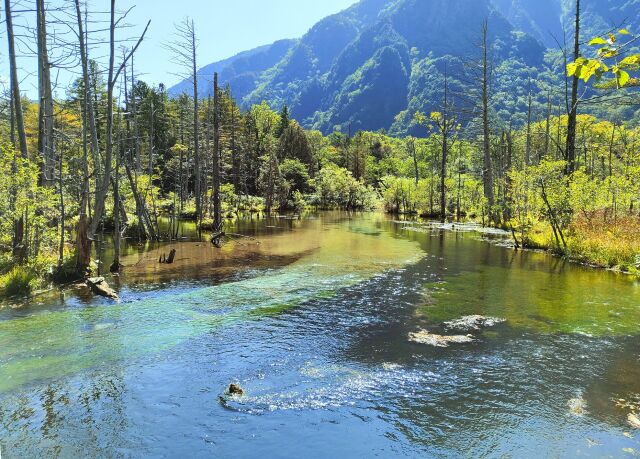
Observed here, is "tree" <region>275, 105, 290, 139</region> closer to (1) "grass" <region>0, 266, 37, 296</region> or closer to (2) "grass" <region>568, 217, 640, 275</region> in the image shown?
(2) "grass" <region>568, 217, 640, 275</region>

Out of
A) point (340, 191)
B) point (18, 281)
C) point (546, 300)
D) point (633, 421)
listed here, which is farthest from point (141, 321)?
point (340, 191)

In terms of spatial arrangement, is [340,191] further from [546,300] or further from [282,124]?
Result: [546,300]

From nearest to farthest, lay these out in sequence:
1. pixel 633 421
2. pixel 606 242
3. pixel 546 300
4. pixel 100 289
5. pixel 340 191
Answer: pixel 633 421 < pixel 546 300 < pixel 100 289 < pixel 606 242 < pixel 340 191

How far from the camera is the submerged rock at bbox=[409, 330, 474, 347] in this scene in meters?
9.41

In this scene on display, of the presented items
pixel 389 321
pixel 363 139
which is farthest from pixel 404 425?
pixel 363 139

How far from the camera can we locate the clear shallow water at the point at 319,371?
5.89 metres

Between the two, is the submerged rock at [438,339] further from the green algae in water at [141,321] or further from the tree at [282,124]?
the tree at [282,124]

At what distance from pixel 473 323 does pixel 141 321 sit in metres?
8.49

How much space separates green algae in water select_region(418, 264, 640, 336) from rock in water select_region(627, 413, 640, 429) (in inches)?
150

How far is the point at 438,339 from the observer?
31.6ft

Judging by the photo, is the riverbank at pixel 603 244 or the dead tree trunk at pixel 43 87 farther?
the riverbank at pixel 603 244

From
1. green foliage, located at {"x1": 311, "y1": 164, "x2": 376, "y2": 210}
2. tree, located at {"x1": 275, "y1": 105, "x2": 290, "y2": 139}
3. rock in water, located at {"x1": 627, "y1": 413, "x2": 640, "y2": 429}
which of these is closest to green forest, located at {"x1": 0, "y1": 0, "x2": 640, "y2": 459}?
rock in water, located at {"x1": 627, "y1": 413, "x2": 640, "y2": 429}

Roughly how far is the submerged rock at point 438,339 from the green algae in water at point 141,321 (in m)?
4.04

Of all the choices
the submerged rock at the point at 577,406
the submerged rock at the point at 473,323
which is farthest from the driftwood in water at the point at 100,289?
the submerged rock at the point at 577,406
